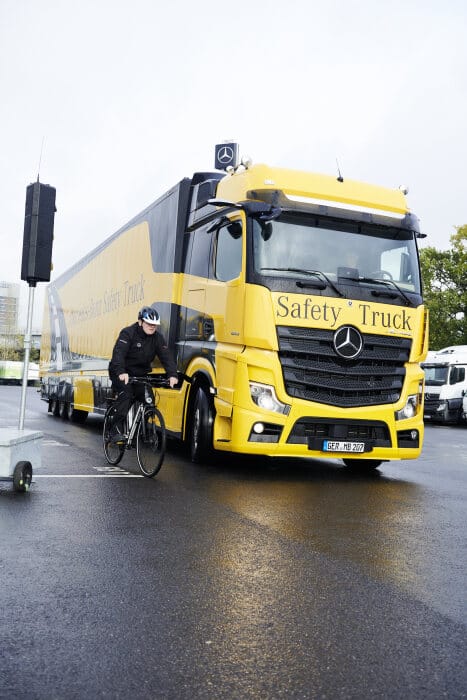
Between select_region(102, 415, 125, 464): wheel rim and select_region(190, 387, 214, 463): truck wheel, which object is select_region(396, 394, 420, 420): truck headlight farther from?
select_region(102, 415, 125, 464): wheel rim

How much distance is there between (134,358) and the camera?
9.97 meters

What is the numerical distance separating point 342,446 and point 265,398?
1093mm

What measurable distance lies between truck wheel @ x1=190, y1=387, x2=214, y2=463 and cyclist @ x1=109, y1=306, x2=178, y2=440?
660mm

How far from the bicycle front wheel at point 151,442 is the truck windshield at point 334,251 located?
2.05m

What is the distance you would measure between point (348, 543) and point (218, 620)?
220cm

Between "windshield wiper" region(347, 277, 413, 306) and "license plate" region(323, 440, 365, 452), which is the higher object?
"windshield wiper" region(347, 277, 413, 306)

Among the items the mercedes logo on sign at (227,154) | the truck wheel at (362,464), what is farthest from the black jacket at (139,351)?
the mercedes logo on sign at (227,154)

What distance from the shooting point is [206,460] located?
410 inches

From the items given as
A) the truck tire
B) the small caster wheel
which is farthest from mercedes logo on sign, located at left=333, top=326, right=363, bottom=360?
the truck tire

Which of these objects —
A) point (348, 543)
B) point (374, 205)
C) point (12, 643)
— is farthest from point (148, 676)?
point (374, 205)

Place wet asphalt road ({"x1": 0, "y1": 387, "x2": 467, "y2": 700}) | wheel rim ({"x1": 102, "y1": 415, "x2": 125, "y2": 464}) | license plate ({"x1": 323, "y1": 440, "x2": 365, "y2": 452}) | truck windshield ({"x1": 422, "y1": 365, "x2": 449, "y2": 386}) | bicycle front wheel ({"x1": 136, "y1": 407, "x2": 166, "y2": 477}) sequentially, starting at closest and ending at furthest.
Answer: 1. wet asphalt road ({"x1": 0, "y1": 387, "x2": 467, "y2": 700})
2. bicycle front wheel ({"x1": 136, "y1": 407, "x2": 166, "y2": 477})
3. license plate ({"x1": 323, "y1": 440, "x2": 365, "y2": 452})
4. wheel rim ({"x1": 102, "y1": 415, "x2": 125, "y2": 464})
5. truck windshield ({"x1": 422, "y1": 365, "x2": 449, "y2": 386})

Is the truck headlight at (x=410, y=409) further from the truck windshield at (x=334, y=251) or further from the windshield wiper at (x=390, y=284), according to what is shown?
the truck windshield at (x=334, y=251)

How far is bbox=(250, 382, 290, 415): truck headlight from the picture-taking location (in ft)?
30.5

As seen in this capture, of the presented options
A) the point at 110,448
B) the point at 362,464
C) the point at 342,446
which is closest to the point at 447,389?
the point at 362,464
